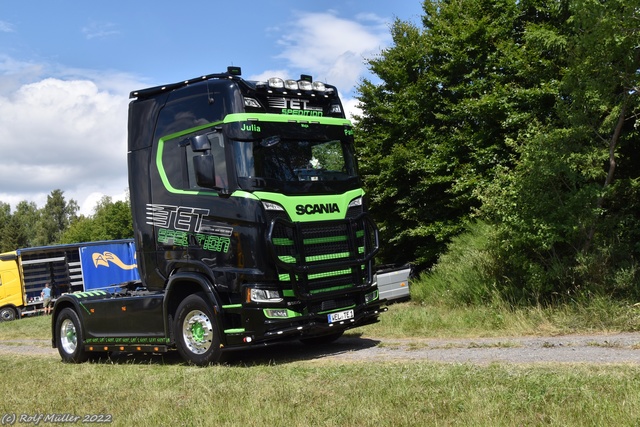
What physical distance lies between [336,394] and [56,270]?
31605mm

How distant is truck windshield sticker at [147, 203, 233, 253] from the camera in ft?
30.0

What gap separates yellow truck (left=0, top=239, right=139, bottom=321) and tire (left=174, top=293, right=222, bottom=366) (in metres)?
24.1

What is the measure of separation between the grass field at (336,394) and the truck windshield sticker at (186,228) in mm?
1811

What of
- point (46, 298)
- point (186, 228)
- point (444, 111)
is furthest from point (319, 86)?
point (46, 298)

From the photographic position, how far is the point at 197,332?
952 centimetres

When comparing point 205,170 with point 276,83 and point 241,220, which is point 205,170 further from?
point 276,83

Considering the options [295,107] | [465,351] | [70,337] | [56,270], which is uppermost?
[295,107]

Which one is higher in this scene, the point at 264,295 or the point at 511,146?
the point at 511,146

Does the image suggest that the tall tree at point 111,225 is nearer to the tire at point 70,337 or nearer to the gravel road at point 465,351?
the tire at point 70,337

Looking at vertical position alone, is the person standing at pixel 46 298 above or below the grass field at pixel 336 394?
above

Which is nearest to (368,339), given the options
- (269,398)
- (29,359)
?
(269,398)

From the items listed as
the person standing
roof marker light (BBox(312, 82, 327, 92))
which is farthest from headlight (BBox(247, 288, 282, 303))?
the person standing

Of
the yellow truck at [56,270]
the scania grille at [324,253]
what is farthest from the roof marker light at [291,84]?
the yellow truck at [56,270]

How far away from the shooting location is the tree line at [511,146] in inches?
472
